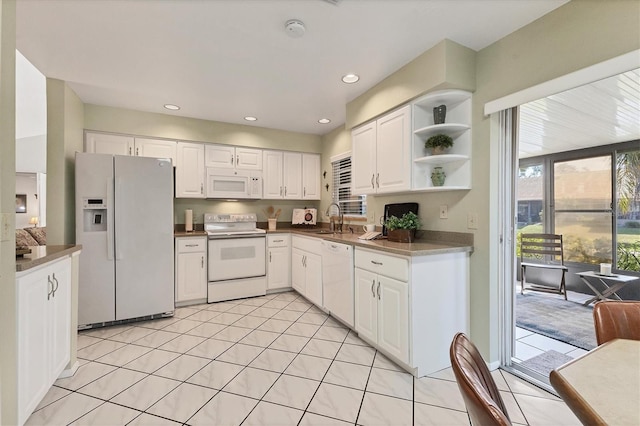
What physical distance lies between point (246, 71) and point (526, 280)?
546 cm

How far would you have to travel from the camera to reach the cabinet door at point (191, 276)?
11.7 ft

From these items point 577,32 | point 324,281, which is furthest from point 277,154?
point 577,32

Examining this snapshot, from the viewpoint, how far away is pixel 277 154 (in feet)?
15.0

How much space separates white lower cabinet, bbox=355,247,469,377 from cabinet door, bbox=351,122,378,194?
92 cm

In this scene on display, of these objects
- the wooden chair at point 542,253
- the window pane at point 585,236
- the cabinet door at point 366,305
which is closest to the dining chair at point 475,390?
the cabinet door at point 366,305

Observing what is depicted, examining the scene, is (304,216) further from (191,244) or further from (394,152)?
(394,152)

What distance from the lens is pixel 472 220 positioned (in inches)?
91.7

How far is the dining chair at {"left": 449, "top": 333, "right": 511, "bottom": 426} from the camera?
0.55 metres

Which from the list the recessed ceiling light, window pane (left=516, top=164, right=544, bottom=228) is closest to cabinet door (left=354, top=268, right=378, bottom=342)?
the recessed ceiling light

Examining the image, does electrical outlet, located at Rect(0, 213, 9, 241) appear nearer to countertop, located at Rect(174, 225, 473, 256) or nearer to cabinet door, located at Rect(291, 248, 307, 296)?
countertop, located at Rect(174, 225, 473, 256)

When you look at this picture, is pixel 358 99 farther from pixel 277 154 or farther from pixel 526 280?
pixel 526 280

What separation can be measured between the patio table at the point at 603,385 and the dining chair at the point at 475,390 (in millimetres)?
166

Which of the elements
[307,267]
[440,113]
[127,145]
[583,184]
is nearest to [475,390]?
[440,113]

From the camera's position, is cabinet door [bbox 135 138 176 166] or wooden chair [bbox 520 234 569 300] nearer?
cabinet door [bbox 135 138 176 166]
